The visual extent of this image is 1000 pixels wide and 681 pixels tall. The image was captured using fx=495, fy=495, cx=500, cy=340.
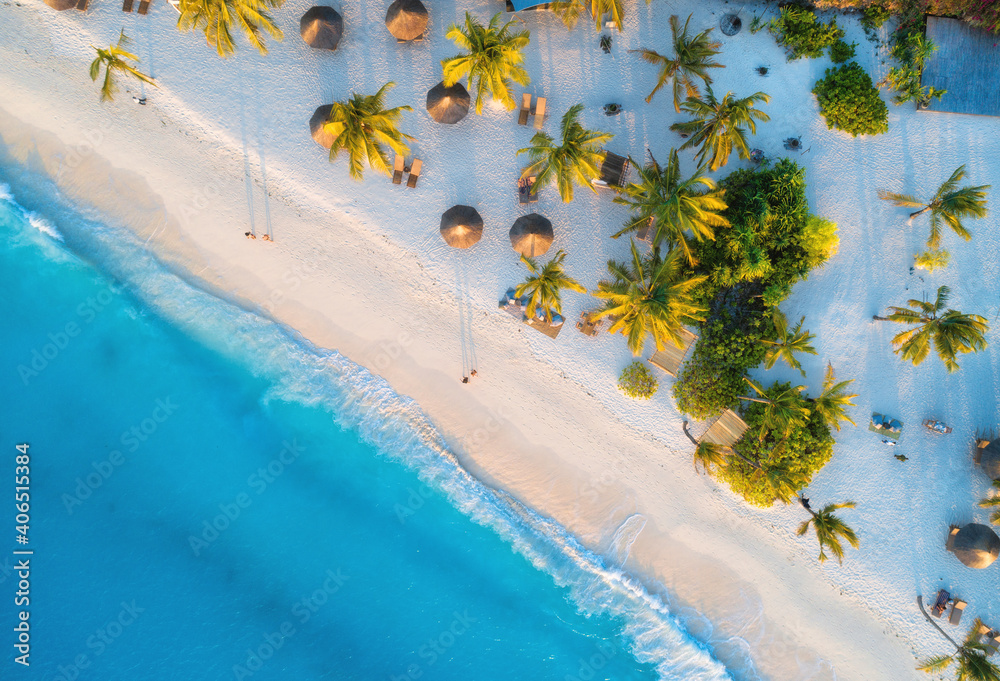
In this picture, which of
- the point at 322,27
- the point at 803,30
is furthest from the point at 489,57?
the point at 803,30

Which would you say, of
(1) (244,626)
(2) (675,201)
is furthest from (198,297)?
(2) (675,201)

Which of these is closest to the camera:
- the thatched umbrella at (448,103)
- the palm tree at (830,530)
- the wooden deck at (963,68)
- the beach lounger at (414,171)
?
the palm tree at (830,530)

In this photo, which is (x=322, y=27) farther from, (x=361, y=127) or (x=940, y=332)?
(x=940, y=332)

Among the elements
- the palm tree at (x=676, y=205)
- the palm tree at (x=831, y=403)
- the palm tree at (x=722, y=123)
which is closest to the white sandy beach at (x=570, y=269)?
the palm tree at (x=831, y=403)

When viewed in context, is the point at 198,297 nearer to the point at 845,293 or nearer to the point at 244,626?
the point at 244,626

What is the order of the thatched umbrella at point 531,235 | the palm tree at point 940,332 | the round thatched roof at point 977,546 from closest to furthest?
the palm tree at point 940,332, the thatched umbrella at point 531,235, the round thatched roof at point 977,546

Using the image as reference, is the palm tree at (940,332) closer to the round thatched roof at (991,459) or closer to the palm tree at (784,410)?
the round thatched roof at (991,459)
